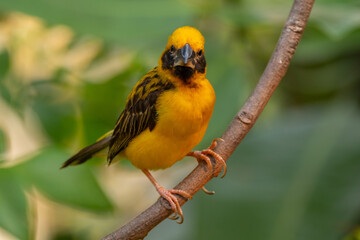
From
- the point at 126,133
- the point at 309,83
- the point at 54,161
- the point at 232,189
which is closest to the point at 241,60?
the point at 309,83

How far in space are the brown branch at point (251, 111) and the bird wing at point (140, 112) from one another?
1.15ft

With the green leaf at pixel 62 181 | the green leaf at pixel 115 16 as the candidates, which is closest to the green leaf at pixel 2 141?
the green leaf at pixel 62 181

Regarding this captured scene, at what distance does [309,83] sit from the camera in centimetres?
297

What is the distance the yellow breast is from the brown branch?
0.25m

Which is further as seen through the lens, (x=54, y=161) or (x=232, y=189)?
(x=232, y=189)

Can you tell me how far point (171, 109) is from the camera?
1874 millimetres

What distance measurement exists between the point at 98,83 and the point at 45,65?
1.30ft

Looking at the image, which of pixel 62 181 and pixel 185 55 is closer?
pixel 185 55

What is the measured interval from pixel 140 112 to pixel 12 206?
538 mm

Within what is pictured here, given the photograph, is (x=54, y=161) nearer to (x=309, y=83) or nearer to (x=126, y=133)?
(x=126, y=133)

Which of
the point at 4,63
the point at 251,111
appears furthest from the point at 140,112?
the point at 4,63

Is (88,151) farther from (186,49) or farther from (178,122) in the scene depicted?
(186,49)

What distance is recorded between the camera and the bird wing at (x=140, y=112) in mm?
1928

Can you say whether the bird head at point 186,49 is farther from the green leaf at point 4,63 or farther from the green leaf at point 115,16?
the green leaf at point 4,63
